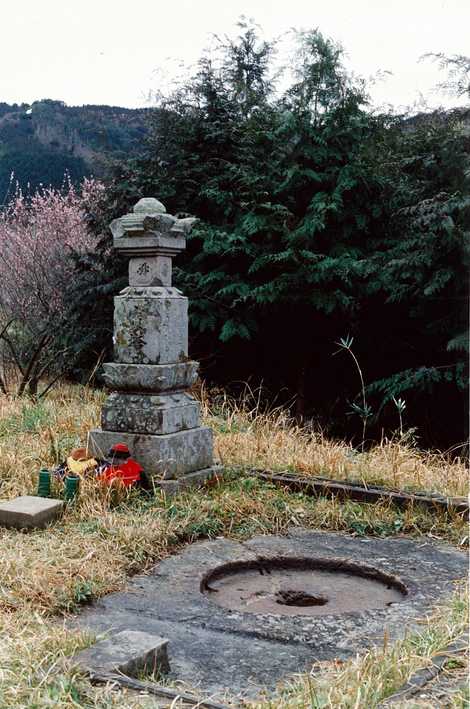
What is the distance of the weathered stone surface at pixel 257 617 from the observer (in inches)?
140

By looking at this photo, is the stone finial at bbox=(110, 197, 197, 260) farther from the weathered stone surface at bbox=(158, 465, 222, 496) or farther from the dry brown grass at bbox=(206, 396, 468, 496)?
the dry brown grass at bbox=(206, 396, 468, 496)

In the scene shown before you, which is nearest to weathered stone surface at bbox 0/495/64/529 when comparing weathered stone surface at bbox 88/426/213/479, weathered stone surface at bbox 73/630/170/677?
A: weathered stone surface at bbox 88/426/213/479

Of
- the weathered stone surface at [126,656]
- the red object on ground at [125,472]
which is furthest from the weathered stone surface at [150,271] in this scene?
the weathered stone surface at [126,656]

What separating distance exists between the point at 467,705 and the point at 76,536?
2843 millimetres

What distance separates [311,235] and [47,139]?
737 cm

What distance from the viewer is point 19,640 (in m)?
3.35

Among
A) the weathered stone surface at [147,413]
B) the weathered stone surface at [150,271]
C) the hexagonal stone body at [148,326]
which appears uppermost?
the weathered stone surface at [150,271]

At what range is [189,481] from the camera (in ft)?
20.1

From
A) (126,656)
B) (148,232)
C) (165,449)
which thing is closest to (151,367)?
(165,449)

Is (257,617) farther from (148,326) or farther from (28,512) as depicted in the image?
(148,326)

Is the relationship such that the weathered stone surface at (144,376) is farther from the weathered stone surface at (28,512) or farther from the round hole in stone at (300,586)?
the round hole in stone at (300,586)

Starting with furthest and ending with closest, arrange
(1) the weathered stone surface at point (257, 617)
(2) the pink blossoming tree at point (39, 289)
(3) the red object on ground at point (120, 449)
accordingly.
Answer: (2) the pink blossoming tree at point (39, 289)
(3) the red object on ground at point (120, 449)
(1) the weathered stone surface at point (257, 617)

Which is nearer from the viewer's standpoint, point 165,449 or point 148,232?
point 165,449

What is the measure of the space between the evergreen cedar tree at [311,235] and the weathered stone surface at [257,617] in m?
5.04
